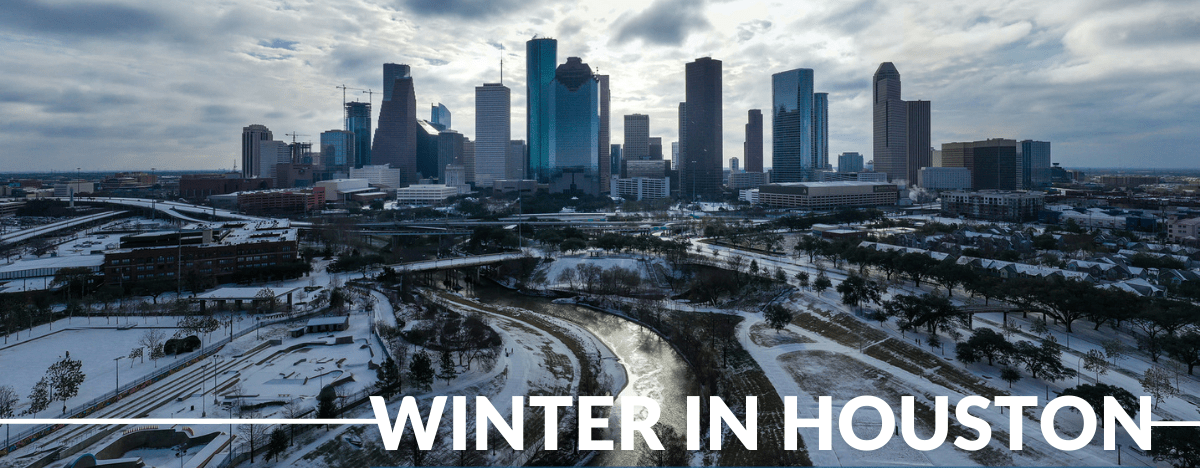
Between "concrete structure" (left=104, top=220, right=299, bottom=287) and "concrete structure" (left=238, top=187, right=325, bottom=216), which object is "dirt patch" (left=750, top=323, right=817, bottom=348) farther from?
"concrete structure" (left=238, top=187, right=325, bottom=216)

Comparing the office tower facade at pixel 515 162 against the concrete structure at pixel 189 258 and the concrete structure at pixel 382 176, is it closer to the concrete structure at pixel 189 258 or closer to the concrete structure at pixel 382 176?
the concrete structure at pixel 382 176

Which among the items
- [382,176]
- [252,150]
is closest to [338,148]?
[252,150]

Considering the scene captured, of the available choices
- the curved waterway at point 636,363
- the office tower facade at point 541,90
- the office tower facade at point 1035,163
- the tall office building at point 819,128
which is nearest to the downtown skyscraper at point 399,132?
the office tower facade at point 541,90

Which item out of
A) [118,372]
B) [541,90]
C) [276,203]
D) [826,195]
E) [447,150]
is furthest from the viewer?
[447,150]

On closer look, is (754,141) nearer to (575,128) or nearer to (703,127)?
(703,127)

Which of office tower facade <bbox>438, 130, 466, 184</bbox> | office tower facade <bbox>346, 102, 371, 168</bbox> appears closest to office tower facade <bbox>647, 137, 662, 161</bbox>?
office tower facade <bbox>438, 130, 466, 184</bbox>

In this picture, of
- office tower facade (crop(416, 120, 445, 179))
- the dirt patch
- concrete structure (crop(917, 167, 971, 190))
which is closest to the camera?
the dirt patch
